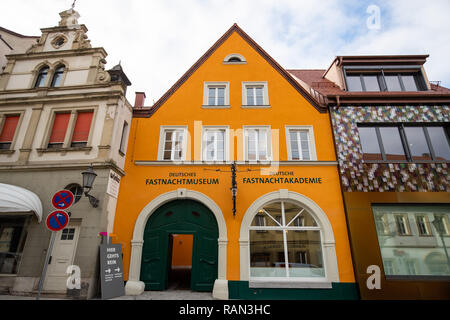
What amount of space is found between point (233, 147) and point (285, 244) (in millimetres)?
4166

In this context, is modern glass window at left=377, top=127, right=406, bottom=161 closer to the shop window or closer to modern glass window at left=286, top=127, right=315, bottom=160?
modern glass window at left=286, top=127, right=315, bottom=160

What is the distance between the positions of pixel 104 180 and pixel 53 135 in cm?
328

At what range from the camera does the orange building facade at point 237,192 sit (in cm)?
763

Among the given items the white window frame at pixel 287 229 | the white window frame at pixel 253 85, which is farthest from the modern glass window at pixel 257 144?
the white window frame at pixel 287 229

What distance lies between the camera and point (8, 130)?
918cm

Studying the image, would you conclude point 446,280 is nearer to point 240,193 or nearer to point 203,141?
point 240,193

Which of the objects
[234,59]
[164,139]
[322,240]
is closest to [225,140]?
[164,139]

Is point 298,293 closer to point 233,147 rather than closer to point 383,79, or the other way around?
point 233,147

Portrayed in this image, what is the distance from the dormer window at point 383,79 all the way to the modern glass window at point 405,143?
6.58 feet

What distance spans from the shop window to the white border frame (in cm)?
758

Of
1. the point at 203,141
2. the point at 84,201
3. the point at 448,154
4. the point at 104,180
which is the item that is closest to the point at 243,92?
the point at 203,141

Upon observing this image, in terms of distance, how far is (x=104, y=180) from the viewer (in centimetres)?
777

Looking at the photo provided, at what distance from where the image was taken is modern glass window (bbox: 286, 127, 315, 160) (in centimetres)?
905

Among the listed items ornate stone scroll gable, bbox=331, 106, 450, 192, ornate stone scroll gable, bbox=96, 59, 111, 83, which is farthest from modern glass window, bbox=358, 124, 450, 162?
ornate stone scroll gable, bbox=96, 59, 111, 83
